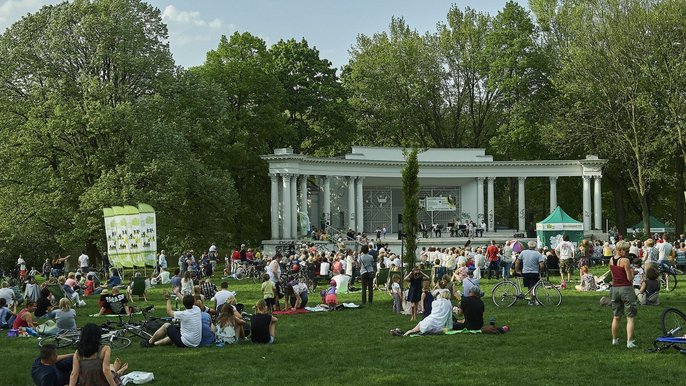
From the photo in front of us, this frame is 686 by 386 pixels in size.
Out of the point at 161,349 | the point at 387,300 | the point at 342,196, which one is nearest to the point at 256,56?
the point at 342,196

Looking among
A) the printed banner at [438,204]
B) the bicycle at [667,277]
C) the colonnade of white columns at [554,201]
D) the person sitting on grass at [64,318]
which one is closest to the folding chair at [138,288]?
the person sitting on grass at [64,318]

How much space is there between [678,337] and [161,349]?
26.9 ft

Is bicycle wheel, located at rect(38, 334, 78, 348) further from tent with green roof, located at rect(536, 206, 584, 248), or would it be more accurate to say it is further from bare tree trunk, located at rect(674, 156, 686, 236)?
bare tree trunk, located at rect(674, 156, 686, 236)

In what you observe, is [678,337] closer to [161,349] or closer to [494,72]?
[161,349]

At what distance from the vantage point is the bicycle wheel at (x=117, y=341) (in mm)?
14266

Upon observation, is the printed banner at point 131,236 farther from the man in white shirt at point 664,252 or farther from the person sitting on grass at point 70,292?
the man in white shirt at point 664,252

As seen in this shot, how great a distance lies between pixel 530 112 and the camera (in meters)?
49.2

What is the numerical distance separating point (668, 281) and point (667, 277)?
42 cm

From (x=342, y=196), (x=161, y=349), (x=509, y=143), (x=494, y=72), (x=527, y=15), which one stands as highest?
(x=527, y=15)

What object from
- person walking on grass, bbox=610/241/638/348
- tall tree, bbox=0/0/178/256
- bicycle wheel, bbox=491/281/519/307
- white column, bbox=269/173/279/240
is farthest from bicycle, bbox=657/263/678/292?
white column, bbox=269/173/279/240

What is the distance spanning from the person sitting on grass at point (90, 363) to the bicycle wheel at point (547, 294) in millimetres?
12360

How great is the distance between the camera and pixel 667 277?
22.6 m

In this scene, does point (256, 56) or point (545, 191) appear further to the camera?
point (545, 191)

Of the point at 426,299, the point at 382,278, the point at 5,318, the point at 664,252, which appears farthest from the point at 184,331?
the point at 664,252
